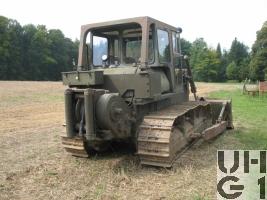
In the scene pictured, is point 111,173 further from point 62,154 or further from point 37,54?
point 37,54

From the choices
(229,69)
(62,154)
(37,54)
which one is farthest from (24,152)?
(229,69)

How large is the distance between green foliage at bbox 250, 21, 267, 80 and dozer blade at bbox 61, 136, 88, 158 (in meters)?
36.4

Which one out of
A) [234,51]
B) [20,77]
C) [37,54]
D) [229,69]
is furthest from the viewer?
[234,51]

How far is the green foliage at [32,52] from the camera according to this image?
226 feet

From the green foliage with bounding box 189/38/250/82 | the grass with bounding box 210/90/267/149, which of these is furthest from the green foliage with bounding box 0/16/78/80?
the grass with bounding box 210/90/267/149

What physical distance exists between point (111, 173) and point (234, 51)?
322ft

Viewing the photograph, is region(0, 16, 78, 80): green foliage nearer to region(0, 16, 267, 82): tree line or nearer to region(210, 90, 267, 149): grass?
region(0, 16, 267, 82): tree line

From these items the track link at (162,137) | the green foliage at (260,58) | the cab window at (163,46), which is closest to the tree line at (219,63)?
the green foliage at (260,58)

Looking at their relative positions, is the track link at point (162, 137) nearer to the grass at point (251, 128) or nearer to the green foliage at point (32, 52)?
the grass at point (251, 128)

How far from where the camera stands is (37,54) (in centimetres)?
7569

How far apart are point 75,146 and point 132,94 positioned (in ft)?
4.78

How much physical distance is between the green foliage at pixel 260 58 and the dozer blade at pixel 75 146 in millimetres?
36357

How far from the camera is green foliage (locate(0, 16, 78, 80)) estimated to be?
68.9 meters

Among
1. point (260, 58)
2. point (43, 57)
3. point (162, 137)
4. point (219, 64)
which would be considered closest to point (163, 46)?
point (162, 137)
